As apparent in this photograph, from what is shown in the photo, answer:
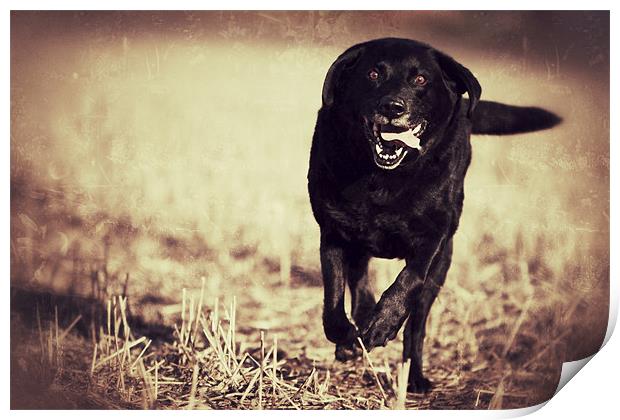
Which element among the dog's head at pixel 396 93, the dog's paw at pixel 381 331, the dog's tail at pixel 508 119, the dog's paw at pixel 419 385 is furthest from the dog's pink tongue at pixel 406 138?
the dog's paw at pixel 419 385

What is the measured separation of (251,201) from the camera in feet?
14.3

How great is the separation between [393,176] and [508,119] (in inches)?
21.5

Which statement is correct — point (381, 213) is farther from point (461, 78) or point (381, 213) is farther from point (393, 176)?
point (461, 78)

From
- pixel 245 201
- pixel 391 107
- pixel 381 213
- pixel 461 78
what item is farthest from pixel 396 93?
pixel 245 201

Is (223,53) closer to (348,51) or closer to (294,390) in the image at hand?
(348,51)

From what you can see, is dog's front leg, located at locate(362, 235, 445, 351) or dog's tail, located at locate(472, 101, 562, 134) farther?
dog's tail, located at locate(472, 101, 562, 134)

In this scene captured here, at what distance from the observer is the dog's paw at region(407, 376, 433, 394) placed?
4.39 m

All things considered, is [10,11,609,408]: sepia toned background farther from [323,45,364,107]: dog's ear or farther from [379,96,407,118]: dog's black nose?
[379,96,407,118]: dog's black nose

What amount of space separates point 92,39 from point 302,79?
81 centimetres

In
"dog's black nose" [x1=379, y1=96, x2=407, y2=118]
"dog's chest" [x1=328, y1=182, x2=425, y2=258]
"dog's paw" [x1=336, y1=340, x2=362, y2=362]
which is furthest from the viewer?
"dog's paw" [x1=336, y1=340, x2=362, y2=362]

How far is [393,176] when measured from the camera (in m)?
4.21

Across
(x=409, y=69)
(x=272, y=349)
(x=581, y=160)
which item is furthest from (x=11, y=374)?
(x=581, y=160)

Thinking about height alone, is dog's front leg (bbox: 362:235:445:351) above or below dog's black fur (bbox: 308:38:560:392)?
below

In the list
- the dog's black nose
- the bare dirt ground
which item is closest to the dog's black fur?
the dog's black nose
